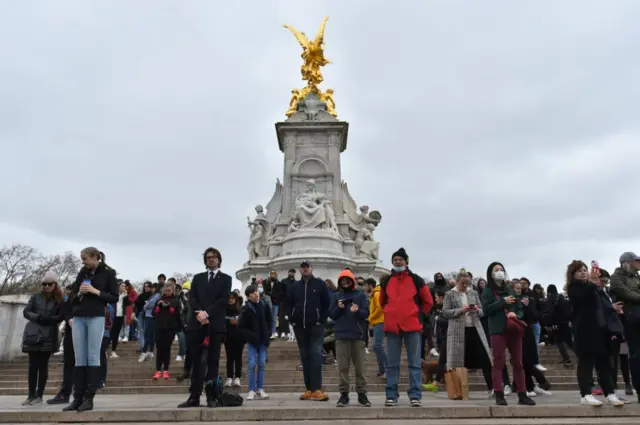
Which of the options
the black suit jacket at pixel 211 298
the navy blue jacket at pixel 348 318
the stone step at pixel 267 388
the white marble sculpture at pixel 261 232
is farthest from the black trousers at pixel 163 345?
the white marble sculpture at pixel 261 232

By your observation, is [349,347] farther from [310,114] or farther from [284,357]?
[310,114]

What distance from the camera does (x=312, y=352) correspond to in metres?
8.07

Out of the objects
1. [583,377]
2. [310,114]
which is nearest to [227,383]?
[583,377]

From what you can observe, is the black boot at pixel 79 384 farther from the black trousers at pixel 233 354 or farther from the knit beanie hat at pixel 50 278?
the black trousers at pixel 233 354

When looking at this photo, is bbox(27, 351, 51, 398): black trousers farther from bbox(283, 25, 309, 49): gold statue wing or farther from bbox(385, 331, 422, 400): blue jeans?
bbox(283, 25, 309, 49): gold statue wing

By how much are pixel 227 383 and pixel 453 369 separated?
12.1ft

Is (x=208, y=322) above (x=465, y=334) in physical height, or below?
above

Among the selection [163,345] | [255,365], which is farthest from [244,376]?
[255,365]

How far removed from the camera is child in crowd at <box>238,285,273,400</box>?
8523 mm

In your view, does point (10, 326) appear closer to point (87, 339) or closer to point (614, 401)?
point (87, 339)

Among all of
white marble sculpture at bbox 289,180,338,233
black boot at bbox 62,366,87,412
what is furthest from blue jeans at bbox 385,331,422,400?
white marble sculpture at bbox 289,180,338,233

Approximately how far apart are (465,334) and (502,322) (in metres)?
1.38

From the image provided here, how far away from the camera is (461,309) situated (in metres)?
7.88

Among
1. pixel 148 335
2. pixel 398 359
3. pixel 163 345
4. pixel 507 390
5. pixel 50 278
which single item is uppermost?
pixel 50 278
